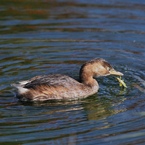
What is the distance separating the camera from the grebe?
10891 mm

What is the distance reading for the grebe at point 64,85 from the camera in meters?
10.9

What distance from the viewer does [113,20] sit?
49.8 feet

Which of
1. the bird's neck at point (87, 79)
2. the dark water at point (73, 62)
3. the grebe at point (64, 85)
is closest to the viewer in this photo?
the dark water at point (73, 62)

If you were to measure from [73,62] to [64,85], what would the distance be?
5.31ft

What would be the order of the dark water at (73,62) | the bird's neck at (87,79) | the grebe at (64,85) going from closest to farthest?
the dark water at (73,62) < the grebe at (64,85) < the bird's neck at (87,79)

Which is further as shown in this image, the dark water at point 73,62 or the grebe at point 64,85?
the grebe at point 64,85

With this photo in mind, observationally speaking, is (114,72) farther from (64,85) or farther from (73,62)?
(73,62)

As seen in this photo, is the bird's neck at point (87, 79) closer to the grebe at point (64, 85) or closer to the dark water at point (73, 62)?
the grebe at point (64, 85)

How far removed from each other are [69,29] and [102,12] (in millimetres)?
1503

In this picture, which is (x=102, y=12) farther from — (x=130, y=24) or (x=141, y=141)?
(x=141, y=141)

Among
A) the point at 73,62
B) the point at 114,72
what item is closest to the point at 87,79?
the point at 114,72

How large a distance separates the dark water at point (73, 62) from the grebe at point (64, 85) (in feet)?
0.70

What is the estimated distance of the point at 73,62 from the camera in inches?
496

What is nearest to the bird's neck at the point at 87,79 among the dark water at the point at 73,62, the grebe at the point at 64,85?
the grebe at the point at 64,85
